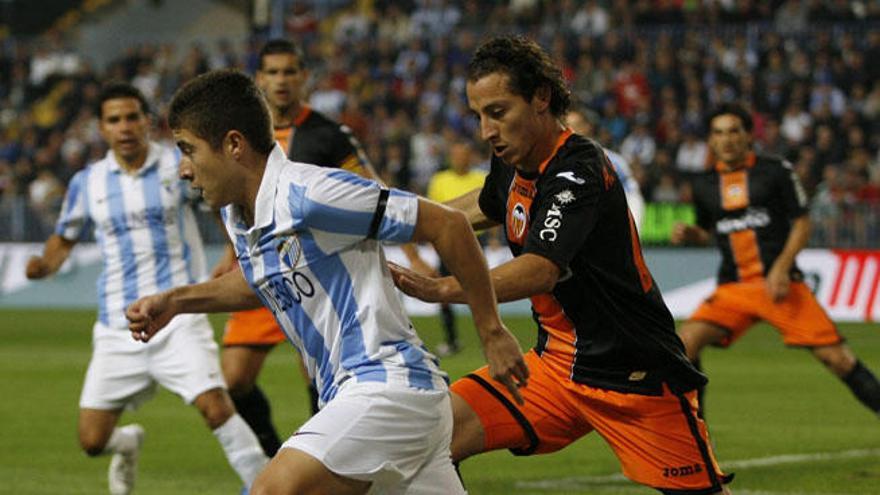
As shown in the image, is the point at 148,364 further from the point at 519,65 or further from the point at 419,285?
the point at 419,285

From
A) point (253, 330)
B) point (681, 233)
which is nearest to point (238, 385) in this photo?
point (253, 330)

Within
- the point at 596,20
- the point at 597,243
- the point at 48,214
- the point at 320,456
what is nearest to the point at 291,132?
the point at 597,243

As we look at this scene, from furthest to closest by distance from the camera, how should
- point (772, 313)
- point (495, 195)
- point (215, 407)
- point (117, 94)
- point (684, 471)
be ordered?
point (772, 313) < point (117, 94) < point (215, 407) < point (495, 195) < point (684, 471)

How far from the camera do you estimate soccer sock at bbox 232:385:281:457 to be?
27.8 ft

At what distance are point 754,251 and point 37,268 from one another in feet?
15.0

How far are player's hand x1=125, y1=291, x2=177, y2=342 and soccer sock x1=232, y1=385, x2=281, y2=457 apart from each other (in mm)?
3666

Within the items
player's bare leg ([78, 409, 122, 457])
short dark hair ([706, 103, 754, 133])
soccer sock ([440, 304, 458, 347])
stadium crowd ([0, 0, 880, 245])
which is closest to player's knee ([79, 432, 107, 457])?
player's bare leg ([78, 409, 122, 457])

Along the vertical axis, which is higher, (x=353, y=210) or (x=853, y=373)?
(x=353, y=210)

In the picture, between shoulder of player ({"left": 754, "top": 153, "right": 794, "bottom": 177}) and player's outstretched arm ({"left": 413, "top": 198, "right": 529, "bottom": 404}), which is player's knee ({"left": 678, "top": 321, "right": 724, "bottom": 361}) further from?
player's outstretched arm ({"left": 413, "top": 198, "right": 529, "bottom": 404})

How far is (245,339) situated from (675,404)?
3801 mm

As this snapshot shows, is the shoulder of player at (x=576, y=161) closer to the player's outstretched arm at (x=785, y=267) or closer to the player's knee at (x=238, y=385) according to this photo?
the player's knee at (x=238, y=385)

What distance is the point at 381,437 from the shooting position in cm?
457

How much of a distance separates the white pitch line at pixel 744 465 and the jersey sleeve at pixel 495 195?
9.23ft

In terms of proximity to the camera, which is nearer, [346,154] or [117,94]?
[117,94]
